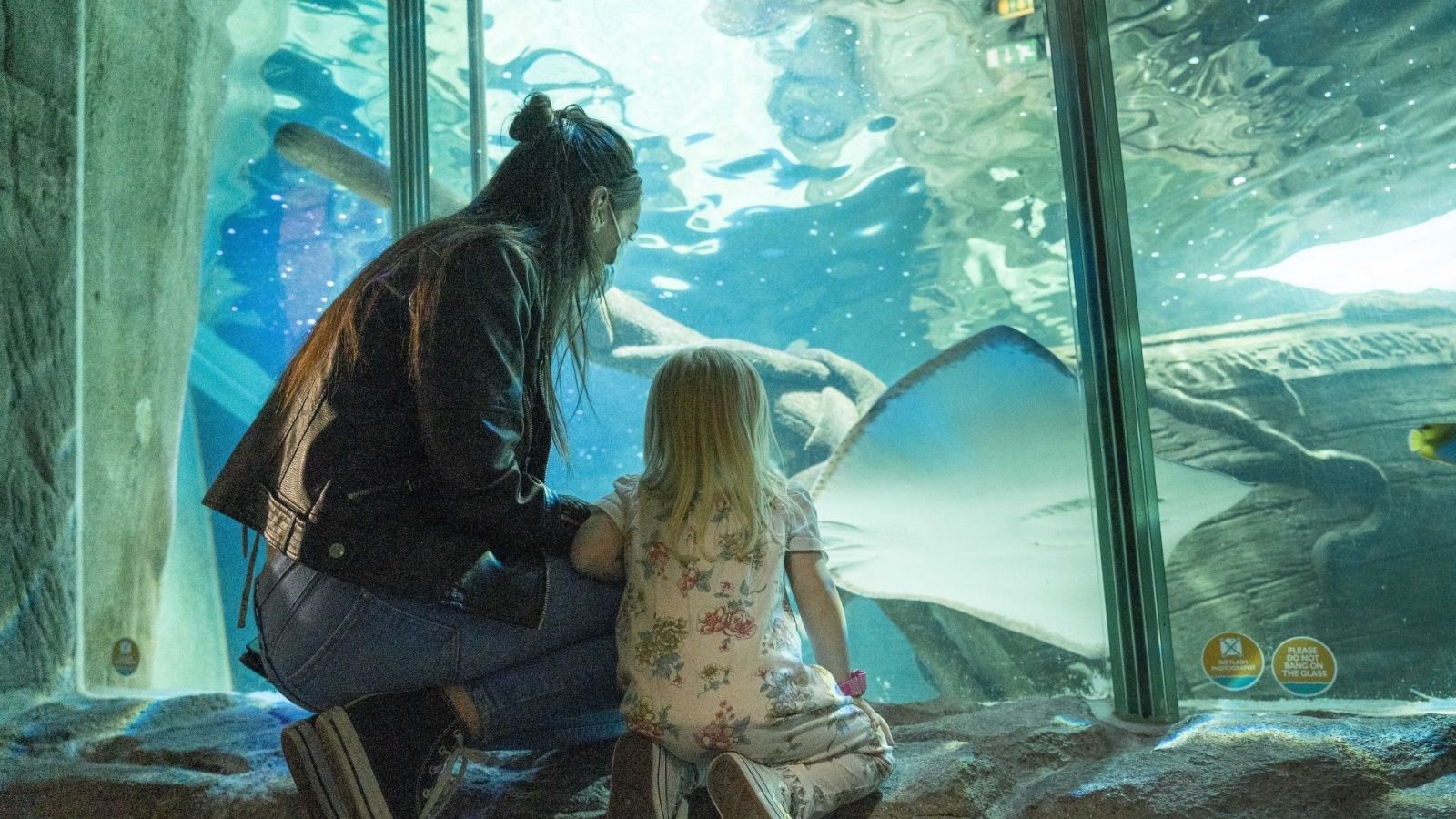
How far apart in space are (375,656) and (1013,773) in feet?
4.98

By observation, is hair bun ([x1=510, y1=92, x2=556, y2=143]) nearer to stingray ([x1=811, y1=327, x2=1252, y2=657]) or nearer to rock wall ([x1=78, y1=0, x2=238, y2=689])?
rock wall ([x1=78, y1=0, x2=238, y2=689])

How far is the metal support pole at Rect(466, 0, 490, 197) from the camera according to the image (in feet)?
12.8

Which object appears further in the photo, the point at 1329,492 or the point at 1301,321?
the point at 1301,321

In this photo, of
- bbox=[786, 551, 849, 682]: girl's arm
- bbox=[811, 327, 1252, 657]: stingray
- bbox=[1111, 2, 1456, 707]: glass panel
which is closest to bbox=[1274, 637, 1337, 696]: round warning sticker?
bbox=[1111, 2, 1456, 707]: glass panel

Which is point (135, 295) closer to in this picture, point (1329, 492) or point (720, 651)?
point (720, 651)

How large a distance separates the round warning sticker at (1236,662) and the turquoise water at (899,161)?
0.81 feet

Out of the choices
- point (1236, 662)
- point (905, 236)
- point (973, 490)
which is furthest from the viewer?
point (905, 236)

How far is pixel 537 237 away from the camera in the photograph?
1.90 metres

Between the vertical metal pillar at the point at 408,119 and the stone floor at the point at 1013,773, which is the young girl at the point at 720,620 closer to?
the stone floor at the point at 1013,773

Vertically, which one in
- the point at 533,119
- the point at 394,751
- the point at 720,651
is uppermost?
the point at 533,119

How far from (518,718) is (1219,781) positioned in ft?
4.89

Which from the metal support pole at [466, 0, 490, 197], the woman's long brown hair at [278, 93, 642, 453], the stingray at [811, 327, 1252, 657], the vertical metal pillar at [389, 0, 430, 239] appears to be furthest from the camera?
the stingray at [811, 327, 1252, 657]

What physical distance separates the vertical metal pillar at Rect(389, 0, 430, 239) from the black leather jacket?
2.10 meters

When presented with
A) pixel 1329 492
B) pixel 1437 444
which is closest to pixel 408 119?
pixel 1329 492
